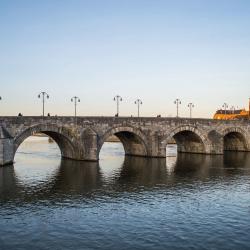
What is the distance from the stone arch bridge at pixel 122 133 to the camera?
136ft

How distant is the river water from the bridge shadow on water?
0.26ft

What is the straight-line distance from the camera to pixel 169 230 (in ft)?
65.6

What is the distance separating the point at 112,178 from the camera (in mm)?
36156

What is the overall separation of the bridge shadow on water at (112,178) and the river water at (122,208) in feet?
→ 0.26

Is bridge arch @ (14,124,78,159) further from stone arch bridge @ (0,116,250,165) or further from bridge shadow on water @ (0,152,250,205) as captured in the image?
bridge shadow on water @ (0,152,250,205)

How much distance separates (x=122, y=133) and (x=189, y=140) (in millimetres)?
14135

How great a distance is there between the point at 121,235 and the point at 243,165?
33543 mm

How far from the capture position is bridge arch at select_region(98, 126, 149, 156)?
48.6m

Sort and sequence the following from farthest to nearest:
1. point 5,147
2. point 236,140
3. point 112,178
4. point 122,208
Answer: point 236,140
point 5,147
point 112,178
point 122,208

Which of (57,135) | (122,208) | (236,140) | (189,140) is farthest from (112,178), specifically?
(236,140)

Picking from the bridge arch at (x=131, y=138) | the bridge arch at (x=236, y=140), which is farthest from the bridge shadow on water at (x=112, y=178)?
the bridge arch at (x=236, y=140)

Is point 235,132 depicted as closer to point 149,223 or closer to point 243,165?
point 243,165

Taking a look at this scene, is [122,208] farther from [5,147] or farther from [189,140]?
[189,140]

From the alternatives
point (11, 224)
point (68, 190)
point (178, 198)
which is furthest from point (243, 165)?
point (11, 224)
